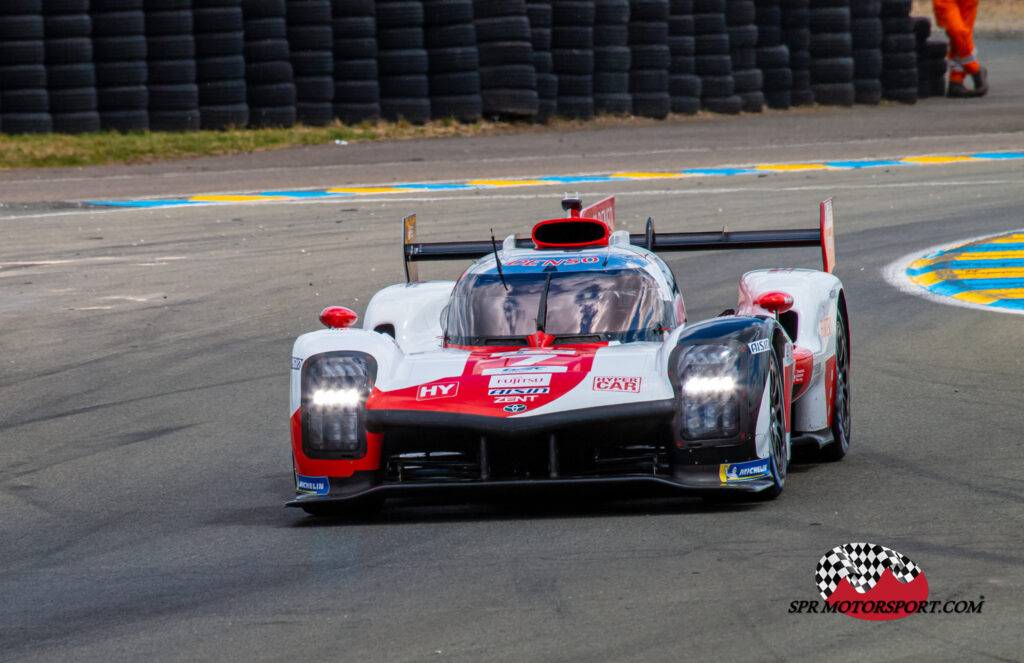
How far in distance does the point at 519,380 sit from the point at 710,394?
2.57 feet

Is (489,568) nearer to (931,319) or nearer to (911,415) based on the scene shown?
(911,415)

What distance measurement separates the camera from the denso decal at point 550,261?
7.89 meters

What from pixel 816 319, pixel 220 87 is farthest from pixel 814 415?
pixel 220 87

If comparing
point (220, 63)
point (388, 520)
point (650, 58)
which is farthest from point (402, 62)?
point (388, 520)

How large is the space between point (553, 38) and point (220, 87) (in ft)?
17.4

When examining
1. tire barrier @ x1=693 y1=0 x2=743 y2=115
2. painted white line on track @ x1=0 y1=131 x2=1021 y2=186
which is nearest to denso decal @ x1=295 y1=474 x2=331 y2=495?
painted white line on track @ x1=0 y1=131 x2=1021 y2=186

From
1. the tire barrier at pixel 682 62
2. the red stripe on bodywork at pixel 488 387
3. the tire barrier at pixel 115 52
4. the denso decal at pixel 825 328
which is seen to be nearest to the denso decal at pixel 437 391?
the red stripe on bodywork at pixel 488 387

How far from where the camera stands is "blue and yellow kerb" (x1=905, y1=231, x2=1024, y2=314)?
41.8 ft

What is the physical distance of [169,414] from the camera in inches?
373

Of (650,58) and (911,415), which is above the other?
(650,58)

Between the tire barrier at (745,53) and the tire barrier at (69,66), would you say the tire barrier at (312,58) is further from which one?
the tire barrier at (745,53)

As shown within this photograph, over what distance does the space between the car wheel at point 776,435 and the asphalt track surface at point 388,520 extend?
12cm

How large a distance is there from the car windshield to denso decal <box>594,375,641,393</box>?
86 cm

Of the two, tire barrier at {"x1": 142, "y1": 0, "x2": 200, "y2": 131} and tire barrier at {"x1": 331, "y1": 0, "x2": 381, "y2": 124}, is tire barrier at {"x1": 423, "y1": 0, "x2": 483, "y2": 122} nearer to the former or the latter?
tire barrier at {"x1": 331, "y1": 0, "x2": 381, "y2": 124}
